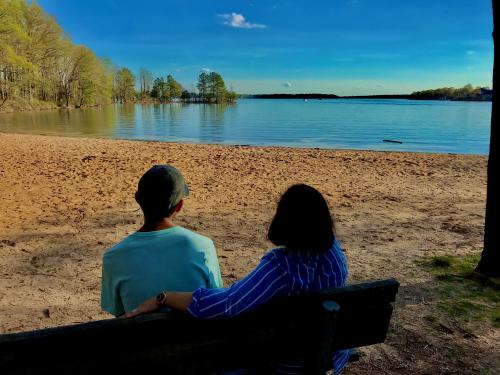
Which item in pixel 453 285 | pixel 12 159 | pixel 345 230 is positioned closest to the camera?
pixel 453 285

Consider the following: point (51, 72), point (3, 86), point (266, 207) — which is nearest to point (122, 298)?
point (266, 207)

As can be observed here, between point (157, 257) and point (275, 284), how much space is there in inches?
22.4

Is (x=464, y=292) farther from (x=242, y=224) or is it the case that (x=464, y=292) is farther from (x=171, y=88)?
(x=171, y=88)

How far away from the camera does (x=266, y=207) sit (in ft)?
26.2

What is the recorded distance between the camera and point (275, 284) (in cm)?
172

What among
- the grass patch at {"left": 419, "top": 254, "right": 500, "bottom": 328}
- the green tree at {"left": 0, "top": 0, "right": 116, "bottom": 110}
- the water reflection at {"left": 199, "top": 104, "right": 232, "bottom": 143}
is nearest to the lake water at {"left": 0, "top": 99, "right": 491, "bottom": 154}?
the water reflection at {"left": 199, "top": 104, "right": 232, "bottom": 143}

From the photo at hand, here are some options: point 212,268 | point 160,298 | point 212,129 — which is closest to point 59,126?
point 212,129

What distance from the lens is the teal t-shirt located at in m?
1.86

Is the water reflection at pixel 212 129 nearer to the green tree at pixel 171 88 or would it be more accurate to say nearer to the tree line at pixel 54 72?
the tree line at pixel 54 72

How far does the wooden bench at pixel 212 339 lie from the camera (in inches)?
55.5

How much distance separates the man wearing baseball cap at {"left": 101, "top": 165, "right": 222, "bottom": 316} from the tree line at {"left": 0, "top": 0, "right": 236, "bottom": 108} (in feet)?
87.6

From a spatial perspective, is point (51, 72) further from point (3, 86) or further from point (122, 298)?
point (122, 298)

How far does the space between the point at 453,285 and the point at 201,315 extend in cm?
385

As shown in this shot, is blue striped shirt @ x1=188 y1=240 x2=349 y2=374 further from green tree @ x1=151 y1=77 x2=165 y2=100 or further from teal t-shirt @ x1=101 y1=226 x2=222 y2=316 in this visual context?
green tree @ x1=151 y1=77 x2=165 y2=100
